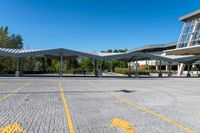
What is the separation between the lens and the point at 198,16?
5984cm

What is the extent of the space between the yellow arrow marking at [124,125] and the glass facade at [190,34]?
5359 cm

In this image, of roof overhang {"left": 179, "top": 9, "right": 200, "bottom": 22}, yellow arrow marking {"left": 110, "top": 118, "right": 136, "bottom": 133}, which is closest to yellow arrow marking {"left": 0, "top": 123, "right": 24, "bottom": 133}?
yellow arrow marking {"left": 110, "top": 118, "right": 136, "bottom": 133}

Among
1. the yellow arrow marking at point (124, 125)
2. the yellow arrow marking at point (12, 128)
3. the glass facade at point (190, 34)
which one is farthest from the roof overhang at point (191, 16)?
Answer: the yellow arrow marking at point (12, 128)

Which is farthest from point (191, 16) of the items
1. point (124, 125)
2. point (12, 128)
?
point (12, 128)

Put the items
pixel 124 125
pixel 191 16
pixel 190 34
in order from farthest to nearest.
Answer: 1. pixel 191 16
2. pixel 190 34
3. pixel 124 125

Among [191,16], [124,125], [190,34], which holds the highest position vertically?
[191,16]

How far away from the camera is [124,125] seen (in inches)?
252

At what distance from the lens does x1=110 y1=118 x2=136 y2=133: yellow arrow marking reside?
589 cm

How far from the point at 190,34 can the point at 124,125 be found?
60275mm

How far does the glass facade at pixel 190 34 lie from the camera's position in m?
57.2

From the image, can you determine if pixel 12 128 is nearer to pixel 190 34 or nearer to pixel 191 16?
pixel 190 34

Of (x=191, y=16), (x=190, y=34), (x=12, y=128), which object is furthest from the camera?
(x=191, y=16)

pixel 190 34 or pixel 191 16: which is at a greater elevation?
pixel 191 16

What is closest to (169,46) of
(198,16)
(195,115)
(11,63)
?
(198,16)
